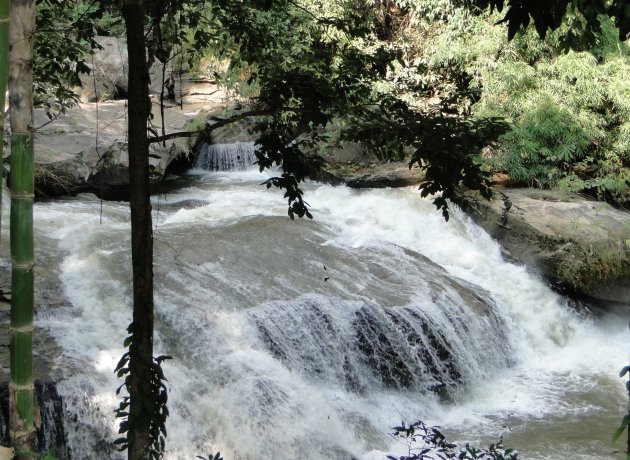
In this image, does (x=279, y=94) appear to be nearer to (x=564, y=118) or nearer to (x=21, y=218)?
(x=21, y=218)

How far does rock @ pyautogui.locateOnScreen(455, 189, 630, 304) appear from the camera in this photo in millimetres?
9297

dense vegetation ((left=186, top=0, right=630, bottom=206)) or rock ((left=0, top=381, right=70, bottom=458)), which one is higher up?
dense vegetation ((left=186, top=0, right=630, bottom=206))

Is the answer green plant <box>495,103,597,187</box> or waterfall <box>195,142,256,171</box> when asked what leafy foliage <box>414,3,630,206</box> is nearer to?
green plant <box>495,103,597,187</box>

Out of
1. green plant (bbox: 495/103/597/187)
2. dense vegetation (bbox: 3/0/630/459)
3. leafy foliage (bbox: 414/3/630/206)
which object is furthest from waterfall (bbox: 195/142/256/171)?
dense vegetation (bbox: 3/0/630/459)

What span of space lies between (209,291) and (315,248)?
190 cm

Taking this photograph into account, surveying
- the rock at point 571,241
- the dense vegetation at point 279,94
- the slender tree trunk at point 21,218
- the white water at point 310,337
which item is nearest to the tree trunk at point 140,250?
the dense vegetation at point 279,94

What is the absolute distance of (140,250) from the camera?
3.21m

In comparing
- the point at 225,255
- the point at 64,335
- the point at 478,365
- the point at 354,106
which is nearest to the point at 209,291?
the point at 225,255

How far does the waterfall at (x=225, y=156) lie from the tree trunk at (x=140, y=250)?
1006 centimetres

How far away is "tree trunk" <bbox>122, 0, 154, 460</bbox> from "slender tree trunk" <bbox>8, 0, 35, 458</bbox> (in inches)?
22.1

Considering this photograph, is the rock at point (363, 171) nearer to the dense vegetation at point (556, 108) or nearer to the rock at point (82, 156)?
the dense vegetation at point (556, 108)

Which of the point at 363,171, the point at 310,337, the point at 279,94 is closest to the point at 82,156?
the point at 363,171

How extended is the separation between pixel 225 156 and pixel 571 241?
663 cm

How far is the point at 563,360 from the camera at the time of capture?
8328 mm
